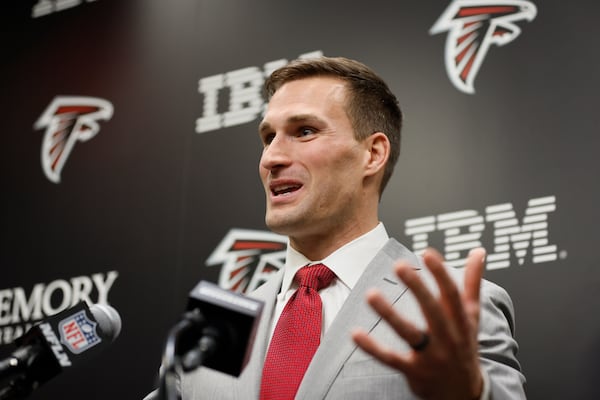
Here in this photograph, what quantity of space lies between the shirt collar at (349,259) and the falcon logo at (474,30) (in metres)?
0.81

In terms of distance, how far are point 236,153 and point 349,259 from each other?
47.6 inches

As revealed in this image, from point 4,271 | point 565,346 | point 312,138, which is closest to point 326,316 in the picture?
point 312,138

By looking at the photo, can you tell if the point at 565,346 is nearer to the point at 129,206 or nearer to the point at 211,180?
the point at 211,180

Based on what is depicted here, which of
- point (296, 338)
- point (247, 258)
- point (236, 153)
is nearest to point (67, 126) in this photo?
point (236, 153)

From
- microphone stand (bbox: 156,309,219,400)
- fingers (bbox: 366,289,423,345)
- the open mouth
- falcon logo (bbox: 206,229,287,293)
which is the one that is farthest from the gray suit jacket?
falcon logo (bbox: 206,229,287,293)

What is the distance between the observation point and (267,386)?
206 centimetres

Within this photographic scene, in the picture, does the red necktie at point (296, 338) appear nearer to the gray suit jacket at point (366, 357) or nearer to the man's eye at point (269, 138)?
the gray suit jacket at point (366, 357)

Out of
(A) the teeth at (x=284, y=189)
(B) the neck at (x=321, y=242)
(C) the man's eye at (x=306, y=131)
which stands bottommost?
(B) the neck at (x=321, y=242)

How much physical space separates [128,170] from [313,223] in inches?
59.0

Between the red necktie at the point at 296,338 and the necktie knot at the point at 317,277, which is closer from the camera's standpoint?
the red necktie at the point at 296,338

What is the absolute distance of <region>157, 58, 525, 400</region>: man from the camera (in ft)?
4.76

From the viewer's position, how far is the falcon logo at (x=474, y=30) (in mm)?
2969

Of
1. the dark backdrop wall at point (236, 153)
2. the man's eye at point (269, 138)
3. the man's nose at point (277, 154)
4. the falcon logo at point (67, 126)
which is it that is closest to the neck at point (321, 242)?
the man's nose at point (277, 154)

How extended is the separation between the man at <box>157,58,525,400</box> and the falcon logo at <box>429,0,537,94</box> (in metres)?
0.38
